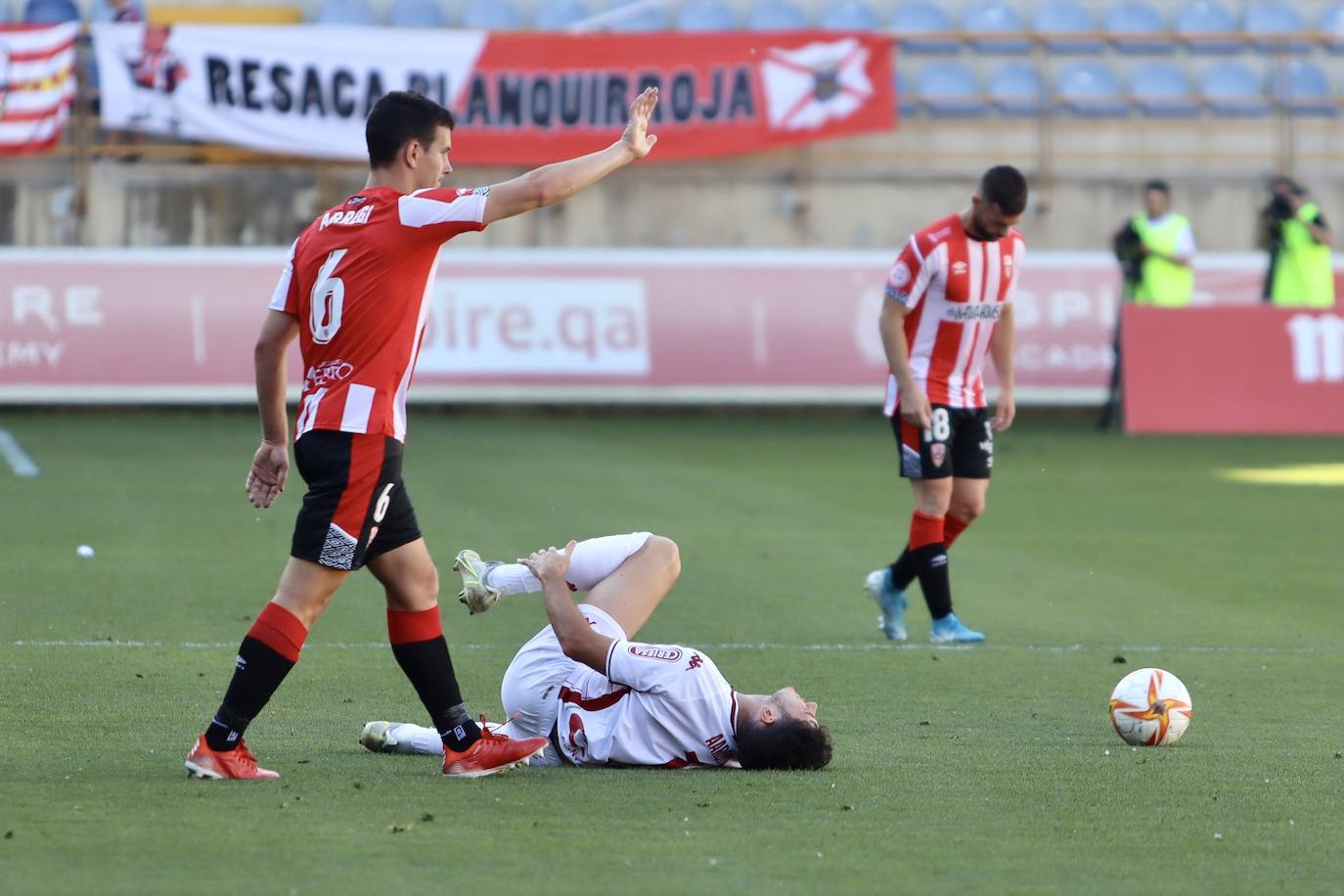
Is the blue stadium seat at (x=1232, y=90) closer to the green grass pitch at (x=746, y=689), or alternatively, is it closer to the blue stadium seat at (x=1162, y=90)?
the blue stadium seat at (x=1162, y=90)

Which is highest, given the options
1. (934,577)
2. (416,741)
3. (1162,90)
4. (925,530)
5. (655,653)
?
(1162,90)

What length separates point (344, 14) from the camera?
76.7ft

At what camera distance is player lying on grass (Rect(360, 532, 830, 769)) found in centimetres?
556

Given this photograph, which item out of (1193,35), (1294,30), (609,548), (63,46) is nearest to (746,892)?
(609,548)

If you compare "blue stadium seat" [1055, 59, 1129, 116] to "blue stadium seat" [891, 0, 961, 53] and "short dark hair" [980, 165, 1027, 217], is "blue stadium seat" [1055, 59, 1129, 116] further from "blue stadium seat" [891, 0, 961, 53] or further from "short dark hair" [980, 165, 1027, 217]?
"short dark hair" [980, 165, 1027, 217]

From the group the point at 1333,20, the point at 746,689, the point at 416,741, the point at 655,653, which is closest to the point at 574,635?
the point at 655,653

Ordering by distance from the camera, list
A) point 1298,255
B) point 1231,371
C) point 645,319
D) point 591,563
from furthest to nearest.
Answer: point 645,319
point 1298,255
point 1231,371
point 591,563

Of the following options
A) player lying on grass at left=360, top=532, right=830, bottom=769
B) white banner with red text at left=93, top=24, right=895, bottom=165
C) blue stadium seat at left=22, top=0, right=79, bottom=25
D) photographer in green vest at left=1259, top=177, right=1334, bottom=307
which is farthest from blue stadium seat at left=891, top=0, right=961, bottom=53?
player lying on grass at left=360, top=532, right=830, bottom=769

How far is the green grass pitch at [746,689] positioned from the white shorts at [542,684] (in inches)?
6.7

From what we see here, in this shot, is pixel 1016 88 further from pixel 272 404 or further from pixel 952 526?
pixel 272 404

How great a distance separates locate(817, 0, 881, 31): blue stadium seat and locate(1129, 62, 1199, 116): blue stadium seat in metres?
3.11

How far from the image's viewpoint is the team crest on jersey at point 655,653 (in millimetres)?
5555

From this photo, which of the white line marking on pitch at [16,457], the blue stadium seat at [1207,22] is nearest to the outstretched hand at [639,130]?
the white line marking on pitch at [16,457]

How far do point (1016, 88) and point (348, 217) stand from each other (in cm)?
1889
